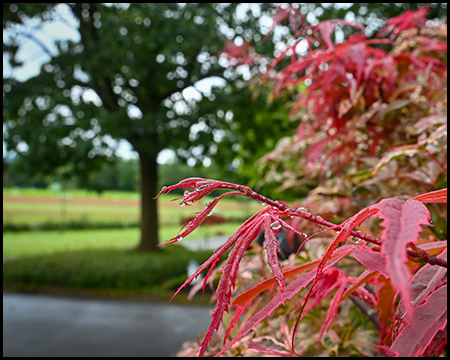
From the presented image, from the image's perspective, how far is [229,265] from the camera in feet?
0.96

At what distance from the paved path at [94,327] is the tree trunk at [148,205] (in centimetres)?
175

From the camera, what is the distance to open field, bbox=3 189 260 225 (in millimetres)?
11812

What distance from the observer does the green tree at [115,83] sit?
4.62 meters

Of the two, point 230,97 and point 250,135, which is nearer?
point 230,97

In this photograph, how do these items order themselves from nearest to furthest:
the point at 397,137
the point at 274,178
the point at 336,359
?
the point at 336,359 → the point at 397,137 → the point at 274,178

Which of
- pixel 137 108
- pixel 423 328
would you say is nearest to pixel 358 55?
pixel 423 328

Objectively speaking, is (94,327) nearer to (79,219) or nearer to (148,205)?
(148,205)

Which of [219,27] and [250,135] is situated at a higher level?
[219,27]

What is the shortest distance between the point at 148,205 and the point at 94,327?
2756mm

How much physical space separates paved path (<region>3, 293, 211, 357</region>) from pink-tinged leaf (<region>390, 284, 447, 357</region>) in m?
2.99

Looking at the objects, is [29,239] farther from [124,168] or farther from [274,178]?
[274,178]

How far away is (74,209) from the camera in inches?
531

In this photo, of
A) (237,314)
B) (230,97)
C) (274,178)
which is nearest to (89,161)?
(230,97)

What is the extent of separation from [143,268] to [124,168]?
10185 millimetres
